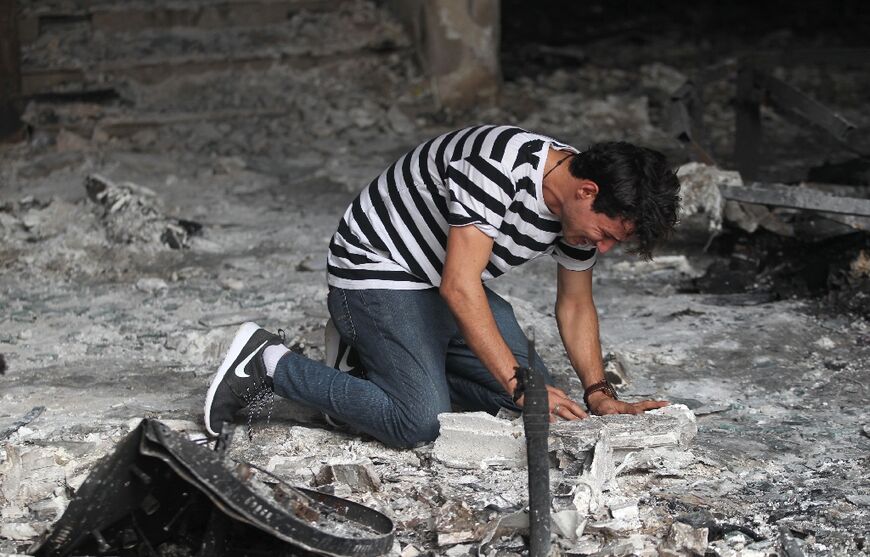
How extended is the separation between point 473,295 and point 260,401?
1.04 m

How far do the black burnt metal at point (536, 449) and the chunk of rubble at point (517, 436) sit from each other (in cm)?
54

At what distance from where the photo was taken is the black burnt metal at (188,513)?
2.86m

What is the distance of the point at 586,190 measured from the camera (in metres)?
3.36

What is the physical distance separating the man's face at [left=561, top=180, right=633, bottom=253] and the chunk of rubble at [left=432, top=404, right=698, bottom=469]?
0.60 meters

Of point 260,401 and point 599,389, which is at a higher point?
point 599,389

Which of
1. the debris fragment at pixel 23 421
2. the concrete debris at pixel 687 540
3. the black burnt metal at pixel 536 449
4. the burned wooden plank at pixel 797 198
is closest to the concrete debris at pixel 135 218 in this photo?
the debris fragment at pixel 23 421

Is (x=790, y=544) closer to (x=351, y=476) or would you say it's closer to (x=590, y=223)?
(x=590, y=223)

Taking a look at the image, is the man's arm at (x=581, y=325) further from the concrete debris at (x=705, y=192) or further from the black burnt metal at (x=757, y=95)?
the black burnt metal at (x=757, y=95)

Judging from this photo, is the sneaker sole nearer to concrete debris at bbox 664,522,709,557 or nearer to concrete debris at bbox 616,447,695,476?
concrete debris at bbox 616,447,695,476

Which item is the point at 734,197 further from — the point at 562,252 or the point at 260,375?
the point at 260,375

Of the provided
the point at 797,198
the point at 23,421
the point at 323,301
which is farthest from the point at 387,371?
the point at 797,198

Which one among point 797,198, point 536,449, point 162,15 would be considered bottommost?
point 536,449

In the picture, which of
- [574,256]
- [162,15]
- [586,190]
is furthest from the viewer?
[162,15]

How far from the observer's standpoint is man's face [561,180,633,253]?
3.36 m
